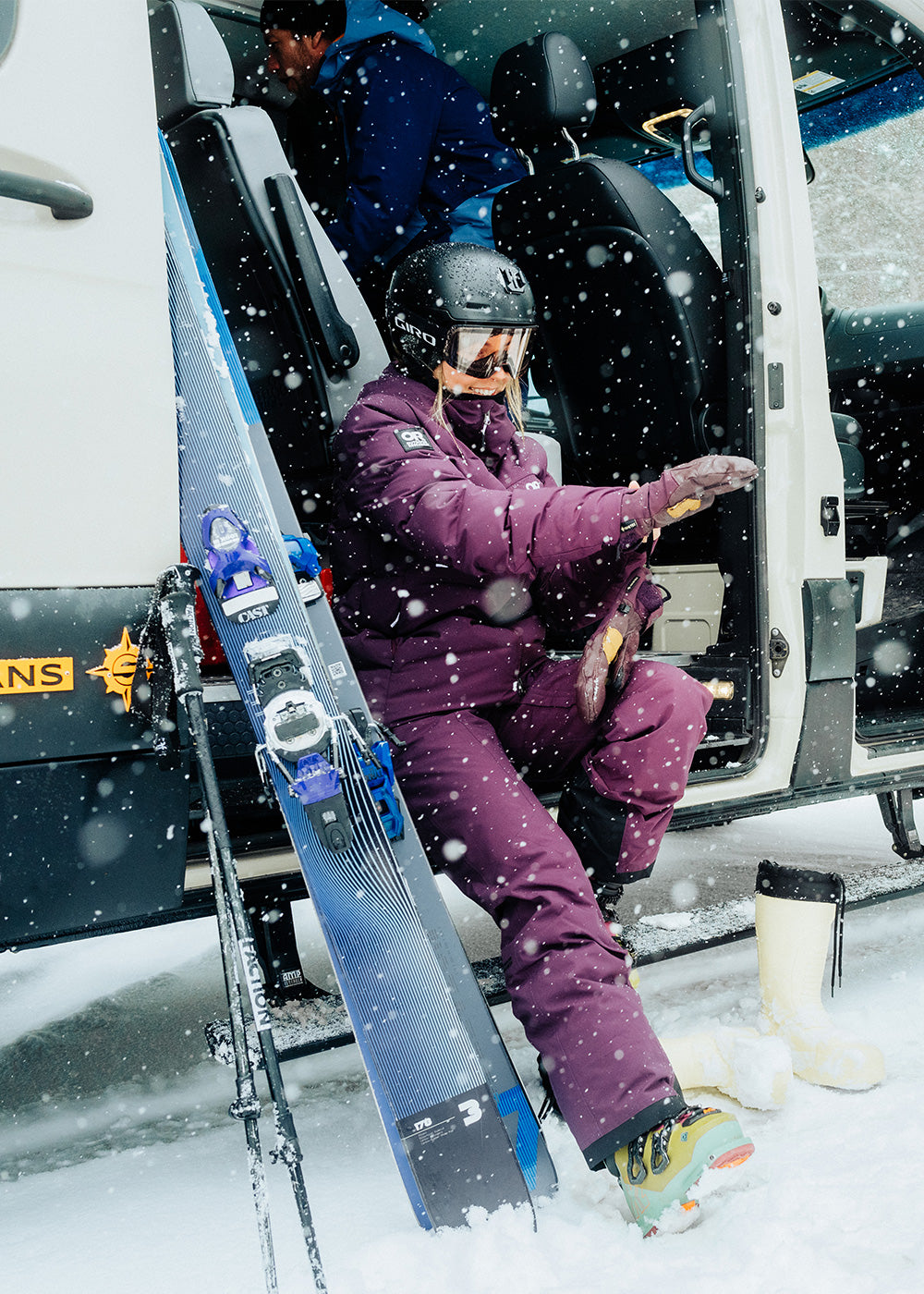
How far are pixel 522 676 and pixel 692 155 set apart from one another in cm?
128

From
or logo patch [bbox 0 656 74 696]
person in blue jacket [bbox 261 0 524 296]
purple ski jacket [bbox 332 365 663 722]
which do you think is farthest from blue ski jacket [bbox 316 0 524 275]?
or logo patch [bbox 0 656 74 696]

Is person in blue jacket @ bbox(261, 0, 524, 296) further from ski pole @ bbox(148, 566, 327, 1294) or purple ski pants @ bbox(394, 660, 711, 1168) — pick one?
ski pole @ bbox(148, 566, 327, 1294)

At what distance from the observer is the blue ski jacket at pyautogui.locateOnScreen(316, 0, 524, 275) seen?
2623 mm

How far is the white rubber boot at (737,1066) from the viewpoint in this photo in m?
1.85

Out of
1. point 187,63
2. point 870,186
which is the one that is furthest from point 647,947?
point 870,186

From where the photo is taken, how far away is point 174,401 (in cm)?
151

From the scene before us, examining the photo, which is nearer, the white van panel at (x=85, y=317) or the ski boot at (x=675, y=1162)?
the white van panel at (x=85, y=317)

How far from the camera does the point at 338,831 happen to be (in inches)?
59.7

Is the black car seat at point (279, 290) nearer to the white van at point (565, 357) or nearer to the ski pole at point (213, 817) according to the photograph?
the white van at point (565, 357)

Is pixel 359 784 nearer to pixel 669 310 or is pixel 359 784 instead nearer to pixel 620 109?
pixel 669 310

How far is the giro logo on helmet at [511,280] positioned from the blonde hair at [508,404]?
6.4 inches

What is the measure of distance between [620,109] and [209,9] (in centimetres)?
121

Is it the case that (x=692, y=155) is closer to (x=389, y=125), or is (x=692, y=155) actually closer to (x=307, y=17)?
(x=389, y=125)

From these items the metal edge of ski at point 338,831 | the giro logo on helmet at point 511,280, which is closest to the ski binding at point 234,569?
the metal edge of ski at point 338,831
